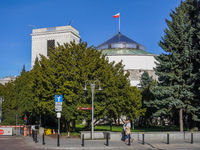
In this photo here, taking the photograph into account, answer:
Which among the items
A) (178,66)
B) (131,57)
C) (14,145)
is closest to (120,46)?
(131,57)

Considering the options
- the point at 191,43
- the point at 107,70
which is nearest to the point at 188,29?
the point at 191,43

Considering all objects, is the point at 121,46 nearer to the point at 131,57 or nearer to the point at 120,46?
the point at 120,46

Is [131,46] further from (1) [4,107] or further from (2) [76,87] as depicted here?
(2) [76,87]

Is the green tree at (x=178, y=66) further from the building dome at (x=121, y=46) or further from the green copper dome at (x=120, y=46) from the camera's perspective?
the building dome at (x=121, y=46)

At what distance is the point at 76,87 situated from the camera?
88.3 feet

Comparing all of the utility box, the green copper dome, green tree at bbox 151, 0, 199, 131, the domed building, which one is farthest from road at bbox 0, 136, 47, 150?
the green copper dome

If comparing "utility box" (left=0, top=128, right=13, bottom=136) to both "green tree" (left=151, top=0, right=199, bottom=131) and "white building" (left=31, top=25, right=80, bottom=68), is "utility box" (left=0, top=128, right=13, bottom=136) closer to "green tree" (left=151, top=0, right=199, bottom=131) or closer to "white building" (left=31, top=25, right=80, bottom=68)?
"green tree" (left=151, top=0, right=199, bottom=131)

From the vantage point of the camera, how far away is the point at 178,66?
28.6 meters

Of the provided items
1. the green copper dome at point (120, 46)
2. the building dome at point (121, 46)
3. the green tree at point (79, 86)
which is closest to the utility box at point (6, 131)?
the green tree at point (79, 86)

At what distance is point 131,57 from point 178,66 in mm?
56553

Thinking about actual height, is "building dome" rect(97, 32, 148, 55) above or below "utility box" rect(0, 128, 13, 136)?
above

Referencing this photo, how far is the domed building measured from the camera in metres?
83.6

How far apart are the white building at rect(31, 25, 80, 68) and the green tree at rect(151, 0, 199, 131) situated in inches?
3065

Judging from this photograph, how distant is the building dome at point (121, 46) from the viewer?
8769 centimetres
